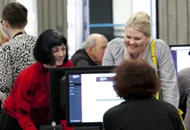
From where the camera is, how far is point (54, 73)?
10.7ft

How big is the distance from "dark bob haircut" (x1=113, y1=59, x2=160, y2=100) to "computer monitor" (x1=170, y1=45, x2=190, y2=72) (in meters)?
2.62

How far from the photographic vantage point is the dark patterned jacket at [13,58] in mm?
4012

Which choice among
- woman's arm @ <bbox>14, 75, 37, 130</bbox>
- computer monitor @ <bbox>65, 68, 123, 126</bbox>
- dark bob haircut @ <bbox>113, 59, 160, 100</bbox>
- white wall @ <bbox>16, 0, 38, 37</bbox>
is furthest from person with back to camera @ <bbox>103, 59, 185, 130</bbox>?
white wall @ <bbox>16, 0, 38, 37</bbox>

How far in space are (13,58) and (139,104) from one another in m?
1.73

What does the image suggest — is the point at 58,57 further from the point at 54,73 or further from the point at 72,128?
the point at 72,128

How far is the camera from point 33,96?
3473 mm

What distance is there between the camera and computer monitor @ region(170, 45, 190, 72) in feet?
17.0

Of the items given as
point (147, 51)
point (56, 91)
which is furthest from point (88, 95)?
point (147, 51)

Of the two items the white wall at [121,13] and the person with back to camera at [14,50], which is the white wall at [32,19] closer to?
the white wall at [121,13]

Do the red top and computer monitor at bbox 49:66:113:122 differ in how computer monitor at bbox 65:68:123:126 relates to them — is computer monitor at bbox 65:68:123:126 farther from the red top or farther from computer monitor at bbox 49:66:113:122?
the red top

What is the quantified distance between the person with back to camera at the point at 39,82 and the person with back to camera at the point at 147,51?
0.40 meters

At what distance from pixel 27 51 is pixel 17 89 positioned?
63 cm

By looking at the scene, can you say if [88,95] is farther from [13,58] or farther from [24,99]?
[13,58]

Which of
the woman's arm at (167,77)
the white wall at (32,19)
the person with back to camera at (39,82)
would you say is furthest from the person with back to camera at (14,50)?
the white wall at (32,19)
